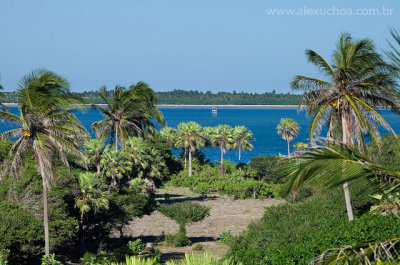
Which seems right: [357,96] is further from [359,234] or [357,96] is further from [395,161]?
[395,161]

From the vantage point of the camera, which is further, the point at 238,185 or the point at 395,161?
the point at 238,185

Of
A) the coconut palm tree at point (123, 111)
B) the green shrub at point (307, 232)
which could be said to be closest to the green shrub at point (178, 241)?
the coconut palm tree at point (123, 111)

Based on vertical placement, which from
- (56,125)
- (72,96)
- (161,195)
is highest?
(72,96)

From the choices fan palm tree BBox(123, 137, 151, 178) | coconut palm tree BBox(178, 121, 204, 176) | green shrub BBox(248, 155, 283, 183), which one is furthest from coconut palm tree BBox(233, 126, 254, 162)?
fan palm tree BBox(123, 137, 151, 178)

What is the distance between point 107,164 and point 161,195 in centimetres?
2093

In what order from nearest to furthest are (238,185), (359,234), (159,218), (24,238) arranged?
1. (359,234)
2. (24,238)
3. (159,218)
4. (238,185)

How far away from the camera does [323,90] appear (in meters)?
18.9

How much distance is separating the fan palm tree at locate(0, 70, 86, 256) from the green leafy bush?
40508 millimetres

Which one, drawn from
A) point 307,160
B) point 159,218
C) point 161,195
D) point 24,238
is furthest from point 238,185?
point 307,160

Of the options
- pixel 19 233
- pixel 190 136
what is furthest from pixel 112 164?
pixel 190 136

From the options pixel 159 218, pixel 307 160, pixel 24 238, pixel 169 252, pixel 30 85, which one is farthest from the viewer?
pixel 159 218

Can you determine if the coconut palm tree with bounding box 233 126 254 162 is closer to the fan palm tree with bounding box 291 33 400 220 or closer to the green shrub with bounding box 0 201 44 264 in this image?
the green shrub with bounding box 0 201 44 264

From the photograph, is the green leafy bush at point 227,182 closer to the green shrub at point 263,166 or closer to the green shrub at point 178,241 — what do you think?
the green shrub at point 263,166

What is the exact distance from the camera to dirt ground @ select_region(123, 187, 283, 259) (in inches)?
1363
